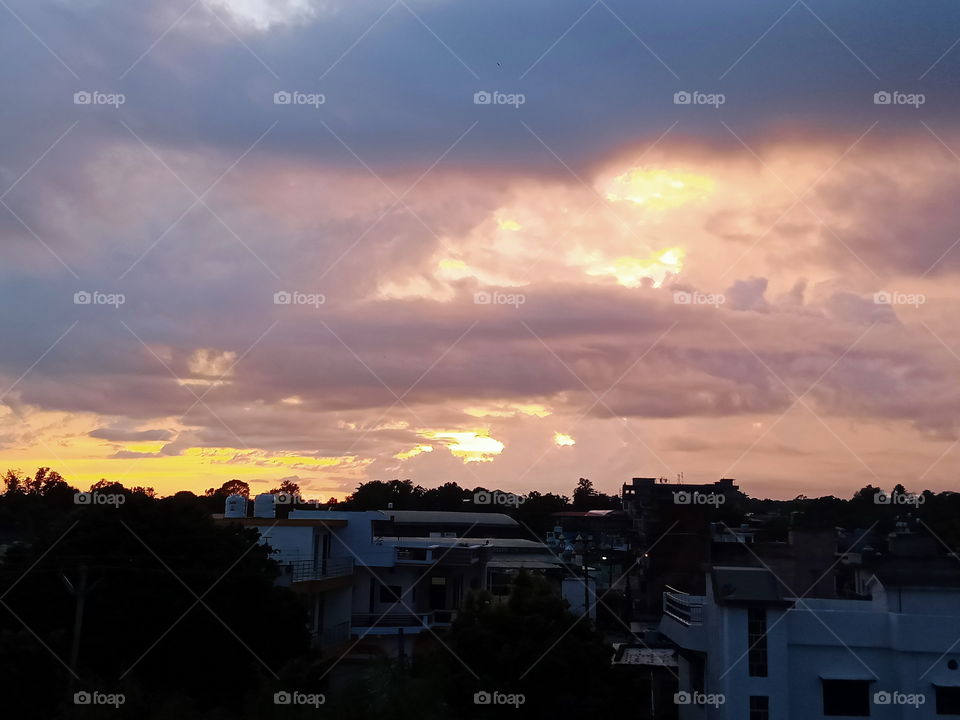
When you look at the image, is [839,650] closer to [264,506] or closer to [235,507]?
[264,506]

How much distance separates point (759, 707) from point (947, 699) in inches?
144

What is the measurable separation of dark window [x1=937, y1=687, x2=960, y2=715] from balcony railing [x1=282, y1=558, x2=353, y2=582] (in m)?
15.6

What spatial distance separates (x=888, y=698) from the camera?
19.2 m

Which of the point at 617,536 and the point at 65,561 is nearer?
the point at 65,561

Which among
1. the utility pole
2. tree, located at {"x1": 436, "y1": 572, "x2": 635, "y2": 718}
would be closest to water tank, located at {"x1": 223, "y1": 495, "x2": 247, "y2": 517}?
the utility pole

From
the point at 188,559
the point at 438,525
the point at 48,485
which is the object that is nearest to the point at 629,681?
the point at 188,559

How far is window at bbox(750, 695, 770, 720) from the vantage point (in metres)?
19.4

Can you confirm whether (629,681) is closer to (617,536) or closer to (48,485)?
(617,536)

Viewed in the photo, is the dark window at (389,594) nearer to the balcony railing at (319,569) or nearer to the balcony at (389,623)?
the balcony at (389,623)

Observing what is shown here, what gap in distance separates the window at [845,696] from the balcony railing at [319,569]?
1361 cm

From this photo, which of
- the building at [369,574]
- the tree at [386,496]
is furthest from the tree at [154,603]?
the tree at [386,496]

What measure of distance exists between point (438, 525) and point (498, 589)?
2721cm

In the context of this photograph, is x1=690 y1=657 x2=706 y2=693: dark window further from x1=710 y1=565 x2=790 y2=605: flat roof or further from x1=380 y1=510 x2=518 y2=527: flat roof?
x1=380 y1=510 x2=518 y2=527: flat roof

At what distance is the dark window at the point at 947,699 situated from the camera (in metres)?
19.0
